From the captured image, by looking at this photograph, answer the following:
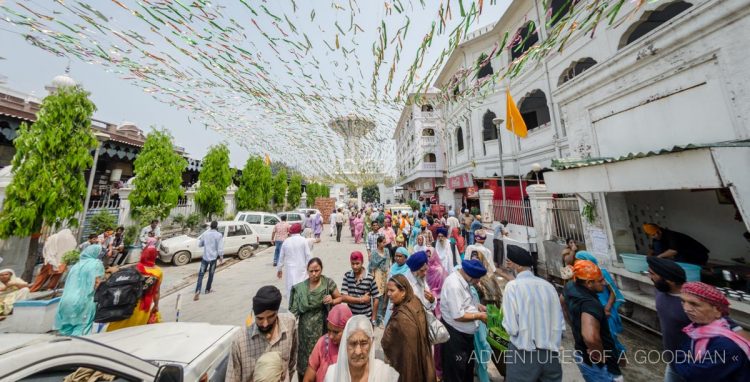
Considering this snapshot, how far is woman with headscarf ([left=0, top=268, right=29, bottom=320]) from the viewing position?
4.41 metres

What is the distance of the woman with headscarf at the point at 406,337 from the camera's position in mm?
2057

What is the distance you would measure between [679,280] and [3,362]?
16.2 ft

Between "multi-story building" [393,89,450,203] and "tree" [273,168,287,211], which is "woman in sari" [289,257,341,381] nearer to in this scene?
"multi-story building" [393,89,450,203]

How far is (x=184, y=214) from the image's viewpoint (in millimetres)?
13453

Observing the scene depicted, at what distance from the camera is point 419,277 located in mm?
3303

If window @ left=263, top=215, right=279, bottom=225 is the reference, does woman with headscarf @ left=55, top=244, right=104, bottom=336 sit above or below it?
below

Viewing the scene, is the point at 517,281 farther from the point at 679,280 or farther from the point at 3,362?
the point at 3,362

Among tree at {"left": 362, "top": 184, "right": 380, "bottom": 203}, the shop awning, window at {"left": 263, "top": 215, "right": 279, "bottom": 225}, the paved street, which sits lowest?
the paved street

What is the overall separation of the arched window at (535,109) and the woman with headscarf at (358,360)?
54.5ft

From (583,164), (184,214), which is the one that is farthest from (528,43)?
(184,214)

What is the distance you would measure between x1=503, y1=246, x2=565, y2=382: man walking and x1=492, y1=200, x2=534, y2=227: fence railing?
22.5ft

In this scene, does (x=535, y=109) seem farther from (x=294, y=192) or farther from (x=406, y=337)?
(x=294, y=192)

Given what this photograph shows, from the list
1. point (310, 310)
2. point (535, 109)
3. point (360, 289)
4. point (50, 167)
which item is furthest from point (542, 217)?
point (50, 167)

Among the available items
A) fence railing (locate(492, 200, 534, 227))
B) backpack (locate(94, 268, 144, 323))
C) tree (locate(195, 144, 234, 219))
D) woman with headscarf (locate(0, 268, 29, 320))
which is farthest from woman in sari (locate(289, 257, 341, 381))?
tree (locate(195, 144, 234, 219))
